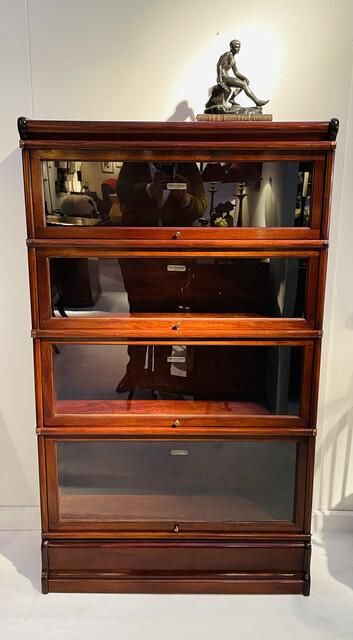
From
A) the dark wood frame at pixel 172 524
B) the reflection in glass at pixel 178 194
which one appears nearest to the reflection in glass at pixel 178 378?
the dark wood frame at pixel 172 524

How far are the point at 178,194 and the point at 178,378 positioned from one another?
66 cm

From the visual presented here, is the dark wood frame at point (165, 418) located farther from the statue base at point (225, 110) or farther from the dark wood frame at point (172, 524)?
the statue base at point (225, 110)

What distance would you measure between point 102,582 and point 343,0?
7.78 feet

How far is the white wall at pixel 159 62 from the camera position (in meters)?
1.91

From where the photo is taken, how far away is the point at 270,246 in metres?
1.68

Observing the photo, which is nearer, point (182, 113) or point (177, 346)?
point (177, 346)

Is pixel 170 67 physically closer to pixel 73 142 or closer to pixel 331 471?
pixel 73 142

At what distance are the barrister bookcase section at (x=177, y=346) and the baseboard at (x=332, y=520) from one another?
0.45 m

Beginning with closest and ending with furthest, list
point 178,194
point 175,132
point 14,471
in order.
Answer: point 175,132 < point 178,194 < point 14,471

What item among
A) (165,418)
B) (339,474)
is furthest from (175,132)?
(339,474)

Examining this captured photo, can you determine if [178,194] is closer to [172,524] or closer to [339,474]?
[172,524]

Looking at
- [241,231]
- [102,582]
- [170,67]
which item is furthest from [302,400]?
[170,67]

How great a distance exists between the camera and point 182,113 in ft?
6.54

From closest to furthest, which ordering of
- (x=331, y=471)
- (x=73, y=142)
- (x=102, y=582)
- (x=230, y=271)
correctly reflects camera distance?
(x=73, y=142)
(x=230, y=271)
(x=102, y=582)
(x=331, y=471)
